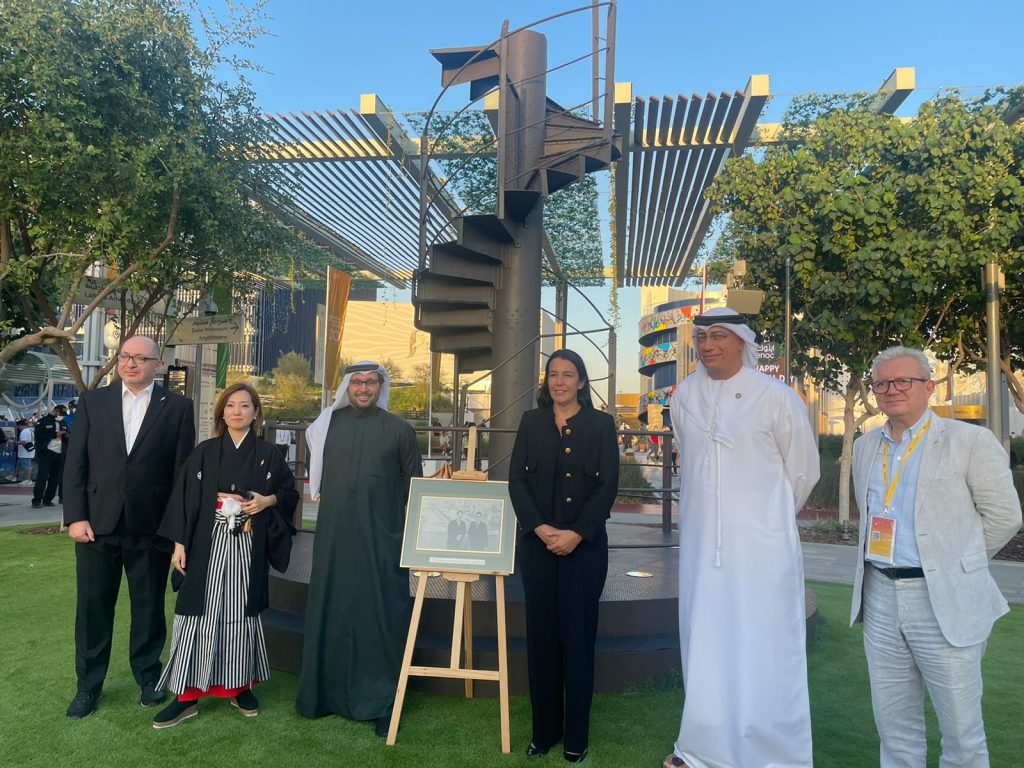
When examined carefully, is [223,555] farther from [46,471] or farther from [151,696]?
[46,471]

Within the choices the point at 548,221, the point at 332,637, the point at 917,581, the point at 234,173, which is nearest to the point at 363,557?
the point at 332,637

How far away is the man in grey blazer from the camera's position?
2.32 m

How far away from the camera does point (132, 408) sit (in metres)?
3.64

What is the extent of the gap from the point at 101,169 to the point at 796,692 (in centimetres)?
790

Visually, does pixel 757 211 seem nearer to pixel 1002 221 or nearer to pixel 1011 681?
pixel 1002 221

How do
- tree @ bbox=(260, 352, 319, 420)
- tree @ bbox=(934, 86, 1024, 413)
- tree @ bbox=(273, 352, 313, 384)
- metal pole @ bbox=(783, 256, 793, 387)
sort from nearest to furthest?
tree @ bbox=(934, 86, 1024, 413) < metal pole @ bbox=(783, 256, 793, 387) < tree @ bbox=(260, 352, 319, 420) < tree @ bbox=(273, 352, 313, 384)

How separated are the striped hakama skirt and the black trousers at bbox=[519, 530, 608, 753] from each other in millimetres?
1372

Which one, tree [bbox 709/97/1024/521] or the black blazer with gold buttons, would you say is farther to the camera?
tree [bbox 709/97/1024/521]

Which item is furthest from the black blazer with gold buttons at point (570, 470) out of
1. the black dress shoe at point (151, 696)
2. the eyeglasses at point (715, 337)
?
the black dress shoe at point (151, 696)

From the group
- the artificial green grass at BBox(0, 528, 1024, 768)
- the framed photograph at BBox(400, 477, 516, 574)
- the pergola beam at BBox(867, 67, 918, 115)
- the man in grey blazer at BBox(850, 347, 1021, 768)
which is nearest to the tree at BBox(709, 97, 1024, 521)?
the pergola beam at BBox(867, 67, 918, 115)

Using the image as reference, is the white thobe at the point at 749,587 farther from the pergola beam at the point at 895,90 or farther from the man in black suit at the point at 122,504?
the pergola beam at the point at 895,90

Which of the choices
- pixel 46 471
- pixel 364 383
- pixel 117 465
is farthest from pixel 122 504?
pixel 46 471

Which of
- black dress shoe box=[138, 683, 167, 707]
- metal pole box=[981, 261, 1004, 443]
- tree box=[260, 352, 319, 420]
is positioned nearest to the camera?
black dress shoe box=[138, 683, 167, 707]

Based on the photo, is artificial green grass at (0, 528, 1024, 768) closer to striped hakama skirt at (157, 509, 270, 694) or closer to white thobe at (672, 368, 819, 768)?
striped hakama skirt at (157, 509, 270, 694)
